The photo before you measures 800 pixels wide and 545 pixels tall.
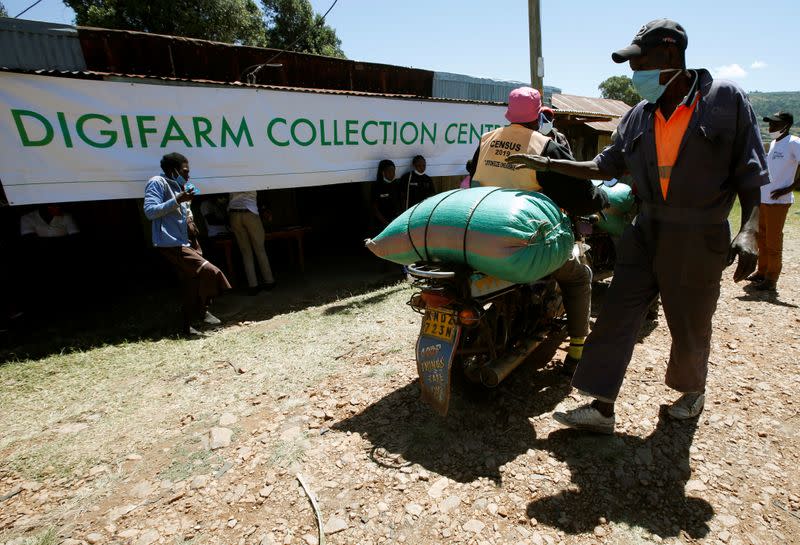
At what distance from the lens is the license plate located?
→ 8.34ft

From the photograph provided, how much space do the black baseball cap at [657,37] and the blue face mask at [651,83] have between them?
0.33 ft

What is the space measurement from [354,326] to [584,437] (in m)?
2.59

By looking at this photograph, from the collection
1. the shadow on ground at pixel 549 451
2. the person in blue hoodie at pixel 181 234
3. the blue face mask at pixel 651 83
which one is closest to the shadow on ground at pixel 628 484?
the shadow on ground at pixel 549 451

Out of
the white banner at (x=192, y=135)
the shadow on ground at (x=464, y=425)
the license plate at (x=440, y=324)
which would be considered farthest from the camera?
the white banner at (x=192, y=135)

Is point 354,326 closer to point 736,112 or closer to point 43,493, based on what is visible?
point 43,493

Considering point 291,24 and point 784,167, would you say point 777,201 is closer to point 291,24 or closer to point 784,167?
point 784,167

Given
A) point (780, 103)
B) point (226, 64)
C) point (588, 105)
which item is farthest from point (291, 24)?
point (780, 103)

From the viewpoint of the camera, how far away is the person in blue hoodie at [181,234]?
439 cm


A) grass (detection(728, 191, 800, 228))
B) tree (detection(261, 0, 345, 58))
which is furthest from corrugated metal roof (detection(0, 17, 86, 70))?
tree (detection(261, 0, 345, 58))

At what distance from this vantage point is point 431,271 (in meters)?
2.44

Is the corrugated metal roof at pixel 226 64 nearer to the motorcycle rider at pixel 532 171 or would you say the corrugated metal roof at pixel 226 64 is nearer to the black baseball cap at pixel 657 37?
the motorcycle rider at pixel 532 171

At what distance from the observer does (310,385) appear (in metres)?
3.38

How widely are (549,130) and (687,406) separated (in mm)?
2007

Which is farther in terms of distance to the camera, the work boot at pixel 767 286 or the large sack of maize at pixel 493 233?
the work boot at pixel 767 286
